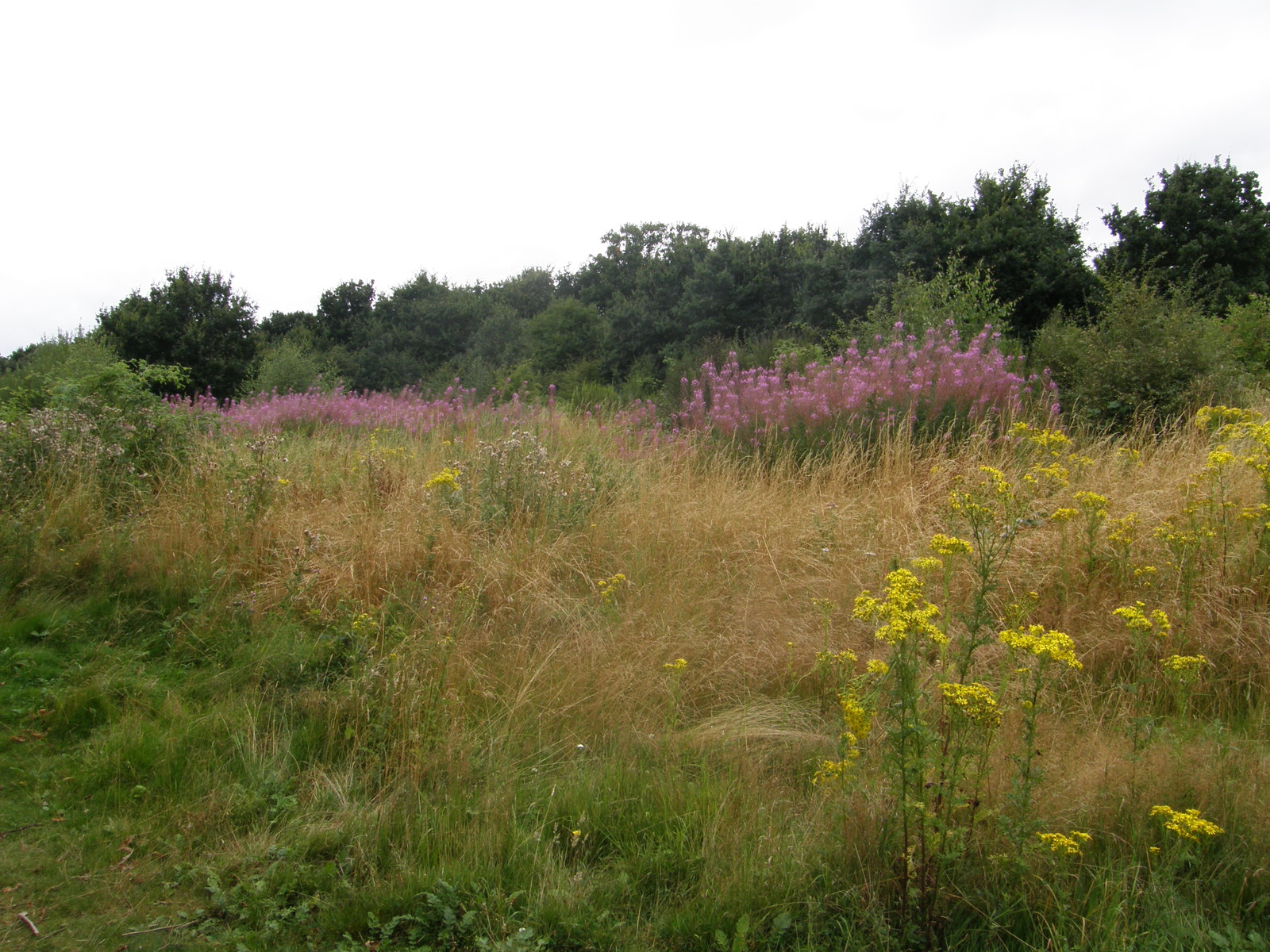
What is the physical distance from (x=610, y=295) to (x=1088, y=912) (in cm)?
2800

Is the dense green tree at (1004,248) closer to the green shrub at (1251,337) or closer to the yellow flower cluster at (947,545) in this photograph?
the green shrub at (1251,337)

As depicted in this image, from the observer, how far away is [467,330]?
27.0 m

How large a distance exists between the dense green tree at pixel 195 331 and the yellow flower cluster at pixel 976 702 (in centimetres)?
2190

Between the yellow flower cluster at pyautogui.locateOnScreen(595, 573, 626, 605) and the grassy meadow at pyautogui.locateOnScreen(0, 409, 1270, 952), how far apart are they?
0.07 m

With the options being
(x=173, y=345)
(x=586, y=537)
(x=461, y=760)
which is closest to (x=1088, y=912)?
(x=461, y=760)

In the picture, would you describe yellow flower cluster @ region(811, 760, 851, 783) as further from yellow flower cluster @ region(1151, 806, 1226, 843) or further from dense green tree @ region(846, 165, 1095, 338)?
dense green tree @ region(846, 165, 1095, 338)

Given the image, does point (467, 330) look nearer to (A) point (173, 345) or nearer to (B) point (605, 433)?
(A) point (173, 345)

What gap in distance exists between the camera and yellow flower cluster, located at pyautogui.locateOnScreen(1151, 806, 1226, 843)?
6.59 ft

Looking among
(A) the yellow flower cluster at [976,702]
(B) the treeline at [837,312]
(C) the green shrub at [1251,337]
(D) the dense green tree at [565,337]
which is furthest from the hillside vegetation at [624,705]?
(D) the dense green tree at [565,337]

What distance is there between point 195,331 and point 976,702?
23.2 meters

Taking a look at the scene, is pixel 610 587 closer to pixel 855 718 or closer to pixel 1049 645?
pixel 855 718

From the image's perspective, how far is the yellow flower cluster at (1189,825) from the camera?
6.59 ft

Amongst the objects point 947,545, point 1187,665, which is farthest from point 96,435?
point 1187,665

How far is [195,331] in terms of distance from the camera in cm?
2109
